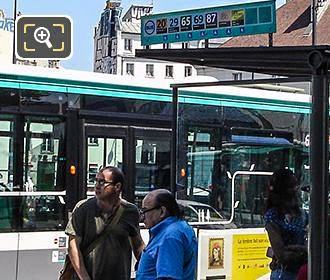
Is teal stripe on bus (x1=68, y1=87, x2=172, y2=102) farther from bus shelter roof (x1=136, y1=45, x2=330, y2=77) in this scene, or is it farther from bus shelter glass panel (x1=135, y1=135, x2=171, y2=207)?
bus shelter roof (x1=136, y1=45, x2=330, y2=77)

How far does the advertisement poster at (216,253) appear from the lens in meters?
8.21

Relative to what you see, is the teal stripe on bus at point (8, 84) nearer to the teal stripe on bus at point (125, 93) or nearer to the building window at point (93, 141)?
the teal stripe on bus at point (125, 93)

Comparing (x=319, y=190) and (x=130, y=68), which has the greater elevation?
(x=130, y=68)

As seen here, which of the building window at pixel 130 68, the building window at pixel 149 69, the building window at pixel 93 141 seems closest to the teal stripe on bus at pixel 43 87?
the building window at pixel 93 141

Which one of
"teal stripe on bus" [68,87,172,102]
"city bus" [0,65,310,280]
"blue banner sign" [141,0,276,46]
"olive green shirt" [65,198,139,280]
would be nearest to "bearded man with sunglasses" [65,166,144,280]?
"olive green shirt" [65,198,139,280]

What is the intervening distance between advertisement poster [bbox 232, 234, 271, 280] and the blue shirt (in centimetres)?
273

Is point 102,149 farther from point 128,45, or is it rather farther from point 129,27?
point 129,27

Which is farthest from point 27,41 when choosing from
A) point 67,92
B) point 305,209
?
point 305,209

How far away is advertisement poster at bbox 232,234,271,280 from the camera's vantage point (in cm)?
789

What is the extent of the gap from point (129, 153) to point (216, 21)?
5.86 m

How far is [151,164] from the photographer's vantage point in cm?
1104

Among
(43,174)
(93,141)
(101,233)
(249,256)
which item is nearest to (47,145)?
(43,174)

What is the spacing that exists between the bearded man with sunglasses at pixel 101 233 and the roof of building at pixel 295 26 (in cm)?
5680

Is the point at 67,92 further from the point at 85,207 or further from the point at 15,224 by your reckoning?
the point at 85,207
